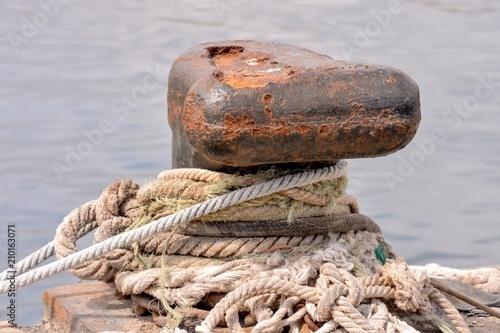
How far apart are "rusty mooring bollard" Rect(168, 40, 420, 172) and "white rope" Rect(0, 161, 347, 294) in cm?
9

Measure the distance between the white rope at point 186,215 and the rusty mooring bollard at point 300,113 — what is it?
3.5 inches

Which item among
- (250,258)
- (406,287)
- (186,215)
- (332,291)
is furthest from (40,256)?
(406,287)

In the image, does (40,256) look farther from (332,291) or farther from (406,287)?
(406,287)

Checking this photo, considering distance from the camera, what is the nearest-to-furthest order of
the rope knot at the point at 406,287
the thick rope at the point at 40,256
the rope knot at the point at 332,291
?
1. the rope knot at the point at 332,291
2. the rope knot at the point at 406,287
3. the thick rope at the point at 40,256

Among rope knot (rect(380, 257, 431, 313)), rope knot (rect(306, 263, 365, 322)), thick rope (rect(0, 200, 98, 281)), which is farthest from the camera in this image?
thick rope (rect(0, 200, 98, 281))

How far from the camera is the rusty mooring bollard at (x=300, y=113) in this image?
201cm

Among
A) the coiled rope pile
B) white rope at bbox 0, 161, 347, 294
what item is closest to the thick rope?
the coiled rope pile

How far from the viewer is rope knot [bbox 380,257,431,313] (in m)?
2.14

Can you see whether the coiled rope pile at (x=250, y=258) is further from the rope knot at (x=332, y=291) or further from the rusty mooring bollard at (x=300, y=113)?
the rusty mooring bollard at (x=300, y=113)

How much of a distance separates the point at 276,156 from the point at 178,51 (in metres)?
5.75

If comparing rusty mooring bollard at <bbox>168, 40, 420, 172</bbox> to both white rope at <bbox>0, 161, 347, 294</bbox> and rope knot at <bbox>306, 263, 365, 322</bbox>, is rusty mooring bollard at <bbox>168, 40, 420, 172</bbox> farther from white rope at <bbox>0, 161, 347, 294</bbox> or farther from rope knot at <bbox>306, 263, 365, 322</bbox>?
rope knot at <bbox>306, 263, 365, 322</bbox>

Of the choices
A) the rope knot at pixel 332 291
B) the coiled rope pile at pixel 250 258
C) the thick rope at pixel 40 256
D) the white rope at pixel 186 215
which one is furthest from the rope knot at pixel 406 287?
the thick rope at pixel 40 256

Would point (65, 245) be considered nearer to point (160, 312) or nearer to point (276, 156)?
point (160, 312)

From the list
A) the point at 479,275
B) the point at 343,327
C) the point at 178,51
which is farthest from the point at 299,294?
the point at 178,51
